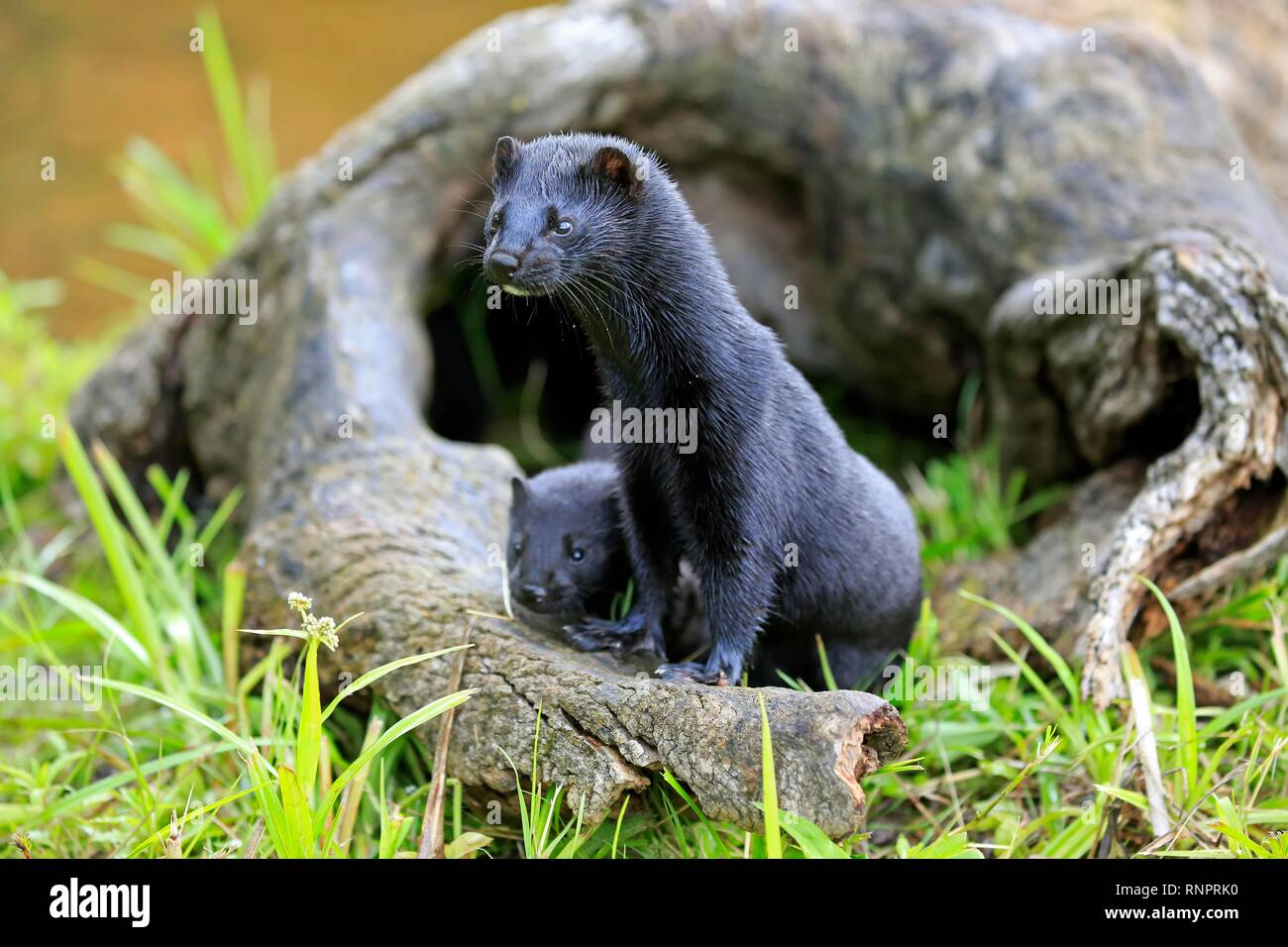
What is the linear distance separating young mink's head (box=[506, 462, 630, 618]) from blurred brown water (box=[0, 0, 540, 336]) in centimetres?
1015

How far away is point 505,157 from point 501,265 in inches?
21.9

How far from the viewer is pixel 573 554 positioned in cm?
463

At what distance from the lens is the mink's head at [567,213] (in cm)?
379

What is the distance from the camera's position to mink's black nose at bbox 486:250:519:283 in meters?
3.70

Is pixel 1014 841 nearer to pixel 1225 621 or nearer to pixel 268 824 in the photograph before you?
pixel 1225 621

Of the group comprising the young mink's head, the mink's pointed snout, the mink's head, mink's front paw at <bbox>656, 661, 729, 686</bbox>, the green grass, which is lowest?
the green grass

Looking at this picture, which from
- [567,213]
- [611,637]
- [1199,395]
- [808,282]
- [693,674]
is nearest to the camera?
[567,213]

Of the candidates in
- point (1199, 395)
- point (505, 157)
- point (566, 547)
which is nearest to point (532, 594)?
point (566, 547)

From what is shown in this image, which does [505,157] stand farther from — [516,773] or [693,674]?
[516,773]

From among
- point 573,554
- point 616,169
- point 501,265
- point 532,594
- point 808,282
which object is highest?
point 808,282

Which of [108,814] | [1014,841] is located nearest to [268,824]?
[108,814]

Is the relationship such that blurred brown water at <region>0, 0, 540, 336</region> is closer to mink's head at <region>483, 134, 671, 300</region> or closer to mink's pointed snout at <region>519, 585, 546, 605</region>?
mink's pointed snout at <region>519, 585, 546, 605</region>

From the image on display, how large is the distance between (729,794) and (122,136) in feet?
47.9

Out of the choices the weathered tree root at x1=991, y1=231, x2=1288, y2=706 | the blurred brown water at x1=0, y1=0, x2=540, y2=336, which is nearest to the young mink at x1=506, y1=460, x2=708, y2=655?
the weathered tree root at x1=991, y1=231, x2=1288, y2=706
